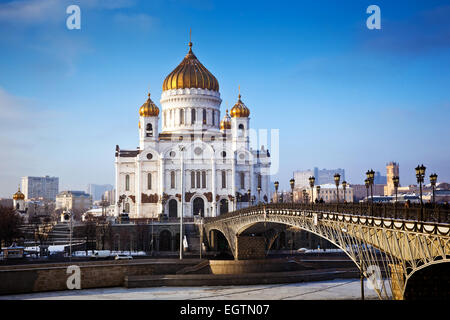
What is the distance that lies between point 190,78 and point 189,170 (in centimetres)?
1416

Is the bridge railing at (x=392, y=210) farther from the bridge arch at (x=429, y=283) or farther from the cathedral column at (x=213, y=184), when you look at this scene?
the cathedral column at (x=213, y=184)

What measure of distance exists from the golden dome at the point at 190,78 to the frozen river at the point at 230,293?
141 feet

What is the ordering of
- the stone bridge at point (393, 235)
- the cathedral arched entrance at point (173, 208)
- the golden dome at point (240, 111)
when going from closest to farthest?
1. the stone bridge at point (393, 235)
2. the cathedral arched entrance at point (173, 208)
3. the golden dome at point (240, 111)

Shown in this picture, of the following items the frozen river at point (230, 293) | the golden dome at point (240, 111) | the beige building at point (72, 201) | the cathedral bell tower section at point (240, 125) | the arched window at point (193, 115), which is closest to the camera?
the frozen river at point (230, 293)

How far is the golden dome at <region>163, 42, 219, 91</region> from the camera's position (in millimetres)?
77750

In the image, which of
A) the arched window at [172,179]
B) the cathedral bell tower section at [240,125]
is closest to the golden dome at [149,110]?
the arched window at [172,179]

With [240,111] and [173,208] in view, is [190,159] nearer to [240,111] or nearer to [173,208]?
[173,208]

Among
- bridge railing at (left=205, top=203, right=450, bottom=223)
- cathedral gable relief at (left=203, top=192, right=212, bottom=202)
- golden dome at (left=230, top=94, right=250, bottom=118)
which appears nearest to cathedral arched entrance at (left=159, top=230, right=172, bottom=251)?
cathedral gable relief at (left=203, top=192, right=212, bottom=202)

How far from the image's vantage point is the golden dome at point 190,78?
77.8 meters

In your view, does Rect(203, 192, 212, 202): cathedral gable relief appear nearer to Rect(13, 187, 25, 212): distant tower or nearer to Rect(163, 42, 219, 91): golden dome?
Rect(163, 42, 219, 91): golden dome

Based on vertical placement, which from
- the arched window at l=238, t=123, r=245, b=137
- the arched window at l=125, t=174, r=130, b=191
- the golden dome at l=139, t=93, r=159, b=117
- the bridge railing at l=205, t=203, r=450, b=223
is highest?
the golden dome at l=139, t=93, r=159, b=117

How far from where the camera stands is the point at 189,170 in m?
72.9

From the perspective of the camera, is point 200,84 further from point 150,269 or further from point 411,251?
point 411,251
